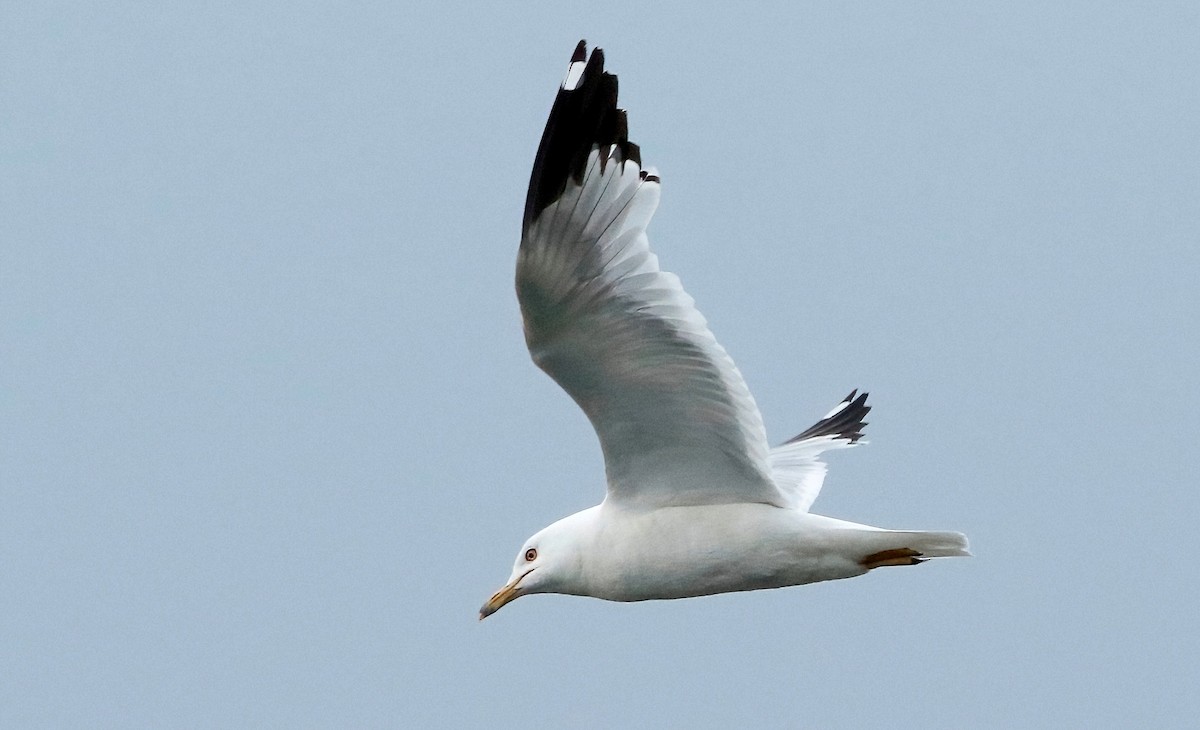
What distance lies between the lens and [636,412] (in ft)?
29.1

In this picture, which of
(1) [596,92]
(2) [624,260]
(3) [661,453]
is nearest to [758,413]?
(3) [661,453]

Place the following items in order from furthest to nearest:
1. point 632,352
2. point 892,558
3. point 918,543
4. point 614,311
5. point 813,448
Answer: point 813,448, point 892,558, point 918,543, point 632,352, point 614,311

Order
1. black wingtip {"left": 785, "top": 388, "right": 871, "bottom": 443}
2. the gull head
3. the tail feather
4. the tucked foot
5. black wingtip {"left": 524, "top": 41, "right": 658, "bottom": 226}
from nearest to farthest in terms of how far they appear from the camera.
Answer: black wingtip {"left": 524, "top": 41, "right": 658, "bottom": 226}
the tail feather
the tucked foot
the gull head
black wingtip {"left": 785, "top": 388, "right": 871, "bottom": 443}

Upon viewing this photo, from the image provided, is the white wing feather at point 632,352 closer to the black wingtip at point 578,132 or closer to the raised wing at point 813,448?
the black wingtip at point 578,132

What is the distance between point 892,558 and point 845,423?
11.3 ft

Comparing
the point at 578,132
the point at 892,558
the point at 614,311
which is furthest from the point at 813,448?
the point at 578,132

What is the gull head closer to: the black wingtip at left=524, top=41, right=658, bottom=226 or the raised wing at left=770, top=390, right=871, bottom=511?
the raised wing at left=770, top=390, right=871, bottom=511

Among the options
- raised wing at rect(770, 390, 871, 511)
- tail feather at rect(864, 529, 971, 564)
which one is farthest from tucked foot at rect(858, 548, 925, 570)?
raised wing at rect(770, 390, 871, 511)

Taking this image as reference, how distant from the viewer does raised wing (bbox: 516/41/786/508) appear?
8.05 metres

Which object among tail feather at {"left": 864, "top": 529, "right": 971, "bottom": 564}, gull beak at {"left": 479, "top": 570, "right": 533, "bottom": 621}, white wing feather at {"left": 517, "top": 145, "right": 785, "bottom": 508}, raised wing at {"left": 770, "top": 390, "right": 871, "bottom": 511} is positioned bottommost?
gull beak at {"left": 479, "top": 570, "right": 533, "bottom": 621}

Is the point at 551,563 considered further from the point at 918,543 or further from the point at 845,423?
the point at 845,423

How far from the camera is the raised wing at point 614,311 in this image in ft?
26.4

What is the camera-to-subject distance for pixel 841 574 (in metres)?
9.05

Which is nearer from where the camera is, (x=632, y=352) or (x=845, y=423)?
(x=632, y=352)
